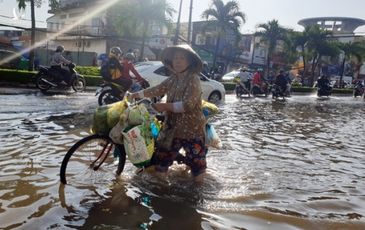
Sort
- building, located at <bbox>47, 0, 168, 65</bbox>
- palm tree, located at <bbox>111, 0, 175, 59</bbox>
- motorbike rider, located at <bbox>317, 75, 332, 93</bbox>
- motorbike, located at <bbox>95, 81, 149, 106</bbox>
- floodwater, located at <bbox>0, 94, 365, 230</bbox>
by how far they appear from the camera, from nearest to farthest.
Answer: floodwater, located at <bbox>0, 94, 365, 230</bbox>, motorbike, located at <bbox>95, 81, 149, 106</bbox>, motorbike rider, located at <bbox>317, 75, 332, 93</bbox>, palm tree, located at <bbox>111, 0, 175, 59</bbox>, building, located at <bbox>47, 0, 168, 65</bbox>

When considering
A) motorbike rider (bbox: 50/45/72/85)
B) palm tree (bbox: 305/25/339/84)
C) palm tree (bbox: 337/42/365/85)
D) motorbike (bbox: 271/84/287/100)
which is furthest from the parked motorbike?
palm tree (bbox: 337/42/365/85)

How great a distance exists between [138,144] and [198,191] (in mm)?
944

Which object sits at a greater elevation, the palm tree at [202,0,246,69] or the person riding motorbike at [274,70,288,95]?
the palm tree at [202,0,246,69]

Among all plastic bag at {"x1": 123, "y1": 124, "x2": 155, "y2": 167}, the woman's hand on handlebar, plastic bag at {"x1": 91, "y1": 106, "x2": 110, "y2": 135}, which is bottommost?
plastic bag at {"x1": 123, "y1": 124, "x2": 155, "y2": 167}

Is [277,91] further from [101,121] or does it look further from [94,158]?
[101,121]

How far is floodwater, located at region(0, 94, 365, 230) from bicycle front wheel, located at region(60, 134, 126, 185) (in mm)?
145

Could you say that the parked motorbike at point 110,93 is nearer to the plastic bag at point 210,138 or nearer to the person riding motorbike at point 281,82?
the plastic bag at point 210,138

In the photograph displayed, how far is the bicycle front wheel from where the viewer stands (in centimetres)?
422

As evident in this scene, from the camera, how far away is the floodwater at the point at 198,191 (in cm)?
361

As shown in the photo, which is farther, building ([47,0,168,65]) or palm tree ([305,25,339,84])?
palm tree ([305,25,339,84])

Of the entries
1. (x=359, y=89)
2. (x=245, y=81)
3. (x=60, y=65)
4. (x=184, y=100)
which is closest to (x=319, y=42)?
(x=359, y=89)

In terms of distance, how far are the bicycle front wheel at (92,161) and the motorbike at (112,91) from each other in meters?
5.70

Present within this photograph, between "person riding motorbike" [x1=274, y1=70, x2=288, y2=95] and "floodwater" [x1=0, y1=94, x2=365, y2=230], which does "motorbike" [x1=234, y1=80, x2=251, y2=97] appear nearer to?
"person riding motorbike" [x1=274, y1=70, x2=288, y2=95]

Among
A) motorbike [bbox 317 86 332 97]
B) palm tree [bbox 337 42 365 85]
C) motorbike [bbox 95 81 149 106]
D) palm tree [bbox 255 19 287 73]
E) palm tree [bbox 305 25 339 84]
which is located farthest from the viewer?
palm tree [bbox 337 42 365 85]
